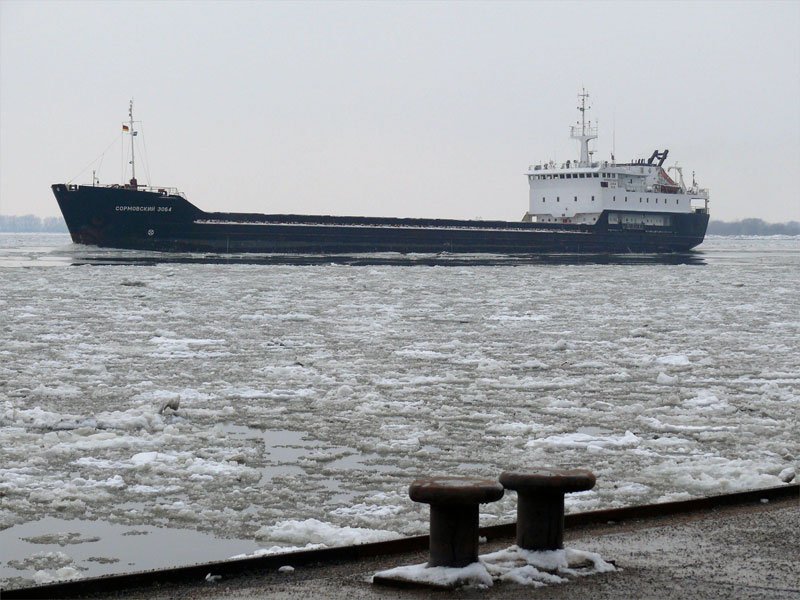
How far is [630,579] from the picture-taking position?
11.1ft

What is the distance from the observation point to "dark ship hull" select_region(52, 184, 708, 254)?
149ft

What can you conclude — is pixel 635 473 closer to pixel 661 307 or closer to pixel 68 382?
pixel 68 382

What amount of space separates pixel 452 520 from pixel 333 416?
4.04 m

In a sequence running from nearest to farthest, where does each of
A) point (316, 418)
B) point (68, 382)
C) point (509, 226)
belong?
point (316, 418)
point (68, 382)
point (509, 226)

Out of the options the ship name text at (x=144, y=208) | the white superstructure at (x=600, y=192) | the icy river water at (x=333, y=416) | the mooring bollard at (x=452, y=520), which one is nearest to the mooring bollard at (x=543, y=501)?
the mooring bollard at (x=452, y=520)

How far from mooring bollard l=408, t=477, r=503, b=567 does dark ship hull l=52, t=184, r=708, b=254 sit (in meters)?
42.8

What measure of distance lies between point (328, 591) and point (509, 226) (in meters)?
50.8

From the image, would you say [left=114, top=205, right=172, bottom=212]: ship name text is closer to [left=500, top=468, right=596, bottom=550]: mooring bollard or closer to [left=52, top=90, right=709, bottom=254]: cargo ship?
[left=52, top=90, right=709, bottom=254]: cargo ship

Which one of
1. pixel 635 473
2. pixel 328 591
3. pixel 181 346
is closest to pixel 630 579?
pixel 328 591

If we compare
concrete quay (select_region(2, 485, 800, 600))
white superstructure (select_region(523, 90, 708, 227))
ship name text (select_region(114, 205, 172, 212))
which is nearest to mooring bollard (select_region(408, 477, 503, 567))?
concrete quay (select_region(2, 485, 800, 600))

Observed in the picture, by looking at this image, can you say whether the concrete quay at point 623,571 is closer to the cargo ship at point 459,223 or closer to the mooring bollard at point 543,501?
the mooring bollard at point 543,501

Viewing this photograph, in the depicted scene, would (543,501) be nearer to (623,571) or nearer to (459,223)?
(623,571)

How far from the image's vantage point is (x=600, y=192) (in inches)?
2200

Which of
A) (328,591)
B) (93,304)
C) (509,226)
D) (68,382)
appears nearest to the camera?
(328,591)
